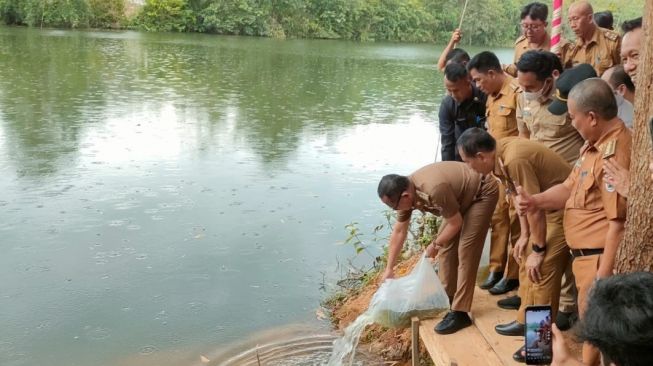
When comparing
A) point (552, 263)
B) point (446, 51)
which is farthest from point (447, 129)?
point (552, 263)

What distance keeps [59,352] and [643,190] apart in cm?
372

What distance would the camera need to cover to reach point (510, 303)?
11.1 feet

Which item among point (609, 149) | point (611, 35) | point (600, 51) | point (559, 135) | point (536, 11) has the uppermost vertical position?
point (536, 11)

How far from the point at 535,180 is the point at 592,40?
1.95 m

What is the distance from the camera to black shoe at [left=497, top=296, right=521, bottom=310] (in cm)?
335

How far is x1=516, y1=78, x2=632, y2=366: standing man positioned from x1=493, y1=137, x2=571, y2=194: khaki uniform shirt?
14 centimetres

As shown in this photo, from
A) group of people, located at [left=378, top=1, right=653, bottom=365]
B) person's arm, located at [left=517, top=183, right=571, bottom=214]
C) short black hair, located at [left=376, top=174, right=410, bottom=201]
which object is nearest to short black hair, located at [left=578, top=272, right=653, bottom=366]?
group of people, located at [left=378, top=1, right=653, bottom=365]

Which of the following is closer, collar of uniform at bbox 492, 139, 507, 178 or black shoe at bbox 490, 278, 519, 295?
collar of uniform at bbox 492, 139, 507, 178

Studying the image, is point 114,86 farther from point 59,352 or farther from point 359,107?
point 59,352

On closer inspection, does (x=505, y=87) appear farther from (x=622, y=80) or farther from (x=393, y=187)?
(x=393, y=187)

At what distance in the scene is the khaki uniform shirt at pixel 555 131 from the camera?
3.27m

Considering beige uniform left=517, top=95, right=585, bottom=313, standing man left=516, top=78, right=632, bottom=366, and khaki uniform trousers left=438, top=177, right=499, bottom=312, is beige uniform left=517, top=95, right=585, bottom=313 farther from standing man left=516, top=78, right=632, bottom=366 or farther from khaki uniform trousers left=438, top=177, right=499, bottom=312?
standing man left=516, top=78, right=632, bottom=366

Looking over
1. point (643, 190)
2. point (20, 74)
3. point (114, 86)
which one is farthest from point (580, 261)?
point (20, 74)

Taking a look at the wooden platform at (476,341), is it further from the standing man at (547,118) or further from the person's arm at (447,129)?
the person's arm at (447,129)
